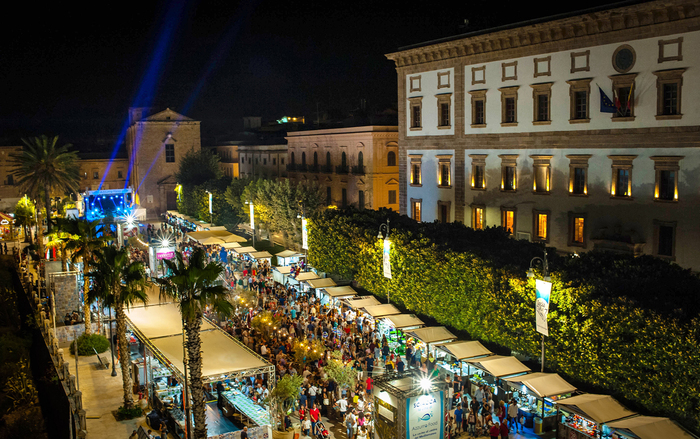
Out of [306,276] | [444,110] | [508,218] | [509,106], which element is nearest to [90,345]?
[306,276]

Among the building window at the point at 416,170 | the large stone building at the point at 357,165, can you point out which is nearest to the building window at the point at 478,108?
the building window at the point at 416,170

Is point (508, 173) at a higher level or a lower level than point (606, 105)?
lower

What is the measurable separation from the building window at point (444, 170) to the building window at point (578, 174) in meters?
9.67

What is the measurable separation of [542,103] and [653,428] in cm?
2282

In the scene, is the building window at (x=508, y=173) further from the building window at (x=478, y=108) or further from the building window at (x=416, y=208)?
the building window at (x=416, y=208)

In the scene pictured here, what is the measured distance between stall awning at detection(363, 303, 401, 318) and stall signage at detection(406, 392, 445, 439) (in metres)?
12.1

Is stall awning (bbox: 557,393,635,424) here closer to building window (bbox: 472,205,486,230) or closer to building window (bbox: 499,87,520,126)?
building window (bbox: 499,87,520,126)

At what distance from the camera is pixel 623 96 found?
32469mm

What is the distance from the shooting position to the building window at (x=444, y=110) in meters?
42.9

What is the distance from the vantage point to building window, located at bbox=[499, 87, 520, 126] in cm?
3809

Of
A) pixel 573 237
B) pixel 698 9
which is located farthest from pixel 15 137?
pixel 698 9

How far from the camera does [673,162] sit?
30.5 meters

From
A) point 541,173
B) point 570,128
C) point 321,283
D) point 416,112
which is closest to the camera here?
point 570,128

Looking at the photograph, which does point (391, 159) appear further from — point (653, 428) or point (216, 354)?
point (653, 428)
